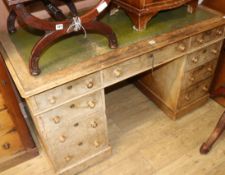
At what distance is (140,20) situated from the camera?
1325 millimetres

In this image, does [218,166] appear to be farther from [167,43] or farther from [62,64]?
[62,64]

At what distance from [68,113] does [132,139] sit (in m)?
0.67

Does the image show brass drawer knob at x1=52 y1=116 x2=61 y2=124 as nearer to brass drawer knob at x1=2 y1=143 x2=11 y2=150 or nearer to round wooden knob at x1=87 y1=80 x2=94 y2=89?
round wooden knob at x1=87 y1=80 x2=94 y2=89

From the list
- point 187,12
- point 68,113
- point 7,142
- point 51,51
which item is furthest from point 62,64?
point 187,12

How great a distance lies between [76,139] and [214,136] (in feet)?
2.95

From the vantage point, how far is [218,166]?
4.99 feet

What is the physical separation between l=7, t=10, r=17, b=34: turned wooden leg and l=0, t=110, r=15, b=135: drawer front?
462 mm

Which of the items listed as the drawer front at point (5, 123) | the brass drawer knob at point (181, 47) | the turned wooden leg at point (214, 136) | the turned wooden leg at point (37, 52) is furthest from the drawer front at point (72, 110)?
the turned wooden leg at point (214, 136)

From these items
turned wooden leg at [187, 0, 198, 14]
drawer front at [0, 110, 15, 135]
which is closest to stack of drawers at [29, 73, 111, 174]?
drawer front at [0, 110, 15, 135]

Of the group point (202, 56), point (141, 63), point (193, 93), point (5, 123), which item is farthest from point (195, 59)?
point (5, 123)

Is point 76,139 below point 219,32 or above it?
below

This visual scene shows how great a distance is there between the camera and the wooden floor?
1.53 m

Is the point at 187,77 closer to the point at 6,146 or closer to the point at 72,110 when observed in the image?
the point at 72,110

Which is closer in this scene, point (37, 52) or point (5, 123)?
point (37, 52)
